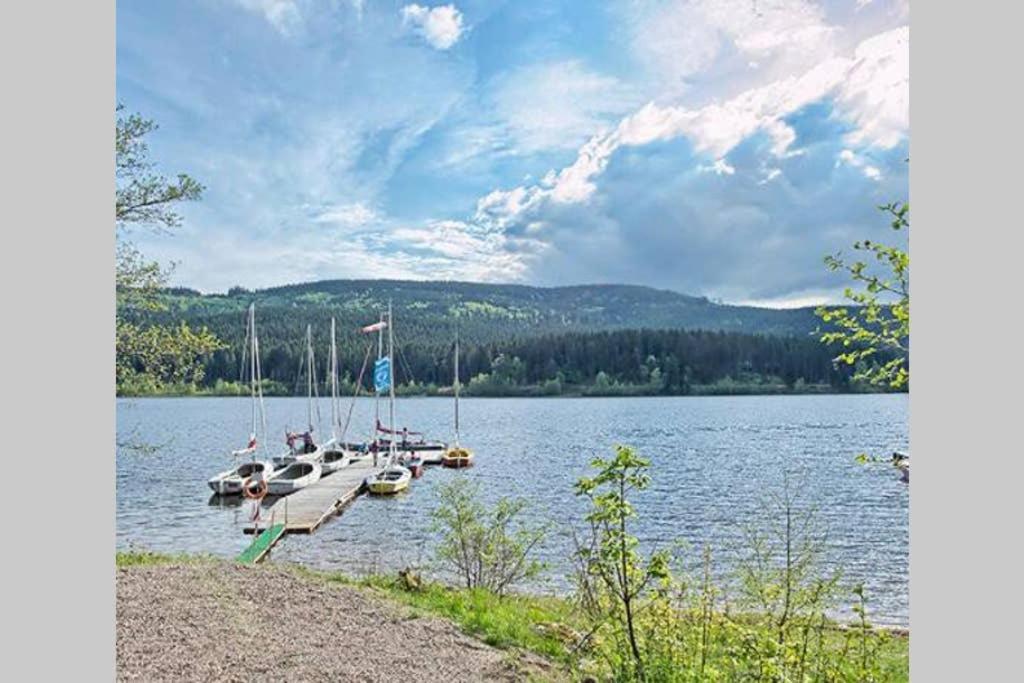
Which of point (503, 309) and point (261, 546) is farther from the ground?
point (503, 309)

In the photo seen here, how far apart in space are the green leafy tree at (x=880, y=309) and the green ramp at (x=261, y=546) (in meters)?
9.90

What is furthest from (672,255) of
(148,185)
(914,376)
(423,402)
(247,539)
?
(423,402)

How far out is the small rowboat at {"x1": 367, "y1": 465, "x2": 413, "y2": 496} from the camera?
2369cm

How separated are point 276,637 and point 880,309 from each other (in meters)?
3.89

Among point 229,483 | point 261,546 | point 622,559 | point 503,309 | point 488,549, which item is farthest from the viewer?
point 503,309

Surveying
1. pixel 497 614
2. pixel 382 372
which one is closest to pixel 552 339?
pixel 382 372

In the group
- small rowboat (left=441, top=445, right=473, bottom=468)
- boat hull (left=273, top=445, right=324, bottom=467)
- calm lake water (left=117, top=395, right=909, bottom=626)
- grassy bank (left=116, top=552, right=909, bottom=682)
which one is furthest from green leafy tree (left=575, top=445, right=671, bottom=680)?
small rowboat (left=441, top=445, right=473, bottom=468)

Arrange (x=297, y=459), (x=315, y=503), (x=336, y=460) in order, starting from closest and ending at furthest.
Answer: (x=315, y=503) < (x=297, y=459) < (x=336, y=460)

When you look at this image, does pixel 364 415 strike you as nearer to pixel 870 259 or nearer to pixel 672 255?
pixel 672 255

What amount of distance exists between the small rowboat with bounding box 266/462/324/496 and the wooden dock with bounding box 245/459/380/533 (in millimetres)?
301

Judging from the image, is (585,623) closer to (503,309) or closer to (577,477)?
(577,477)

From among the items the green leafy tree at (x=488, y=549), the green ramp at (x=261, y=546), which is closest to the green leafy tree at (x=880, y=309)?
the green leafy tree at (x=488, y=549)

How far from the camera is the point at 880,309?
11.7 feet

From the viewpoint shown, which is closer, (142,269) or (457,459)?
(142,269)
